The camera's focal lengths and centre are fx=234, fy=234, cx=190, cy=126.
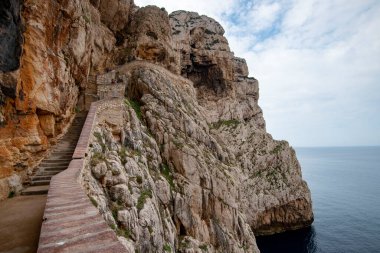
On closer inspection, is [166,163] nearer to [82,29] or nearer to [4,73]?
[82,29]

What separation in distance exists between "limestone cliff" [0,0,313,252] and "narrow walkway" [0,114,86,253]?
2.56 ft

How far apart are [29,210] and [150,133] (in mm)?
17749

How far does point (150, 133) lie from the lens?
83.0ft

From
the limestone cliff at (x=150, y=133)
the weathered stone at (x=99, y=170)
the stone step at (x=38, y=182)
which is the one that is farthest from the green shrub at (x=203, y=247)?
the stone step at (x=38, y=182)

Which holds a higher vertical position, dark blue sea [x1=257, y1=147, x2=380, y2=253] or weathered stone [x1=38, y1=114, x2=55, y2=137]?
weathered stone [x1=38, y1=114, x2=55, y2=137]

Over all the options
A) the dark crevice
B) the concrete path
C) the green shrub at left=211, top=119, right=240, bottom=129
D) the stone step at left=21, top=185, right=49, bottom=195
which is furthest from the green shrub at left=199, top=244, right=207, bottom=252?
the green shrub at left=211, top=119, right=240, bottom=129

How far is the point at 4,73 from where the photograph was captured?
9.12 metres

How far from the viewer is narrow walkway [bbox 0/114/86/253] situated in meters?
5.23

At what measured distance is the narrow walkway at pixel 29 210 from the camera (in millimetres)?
Result: 5234

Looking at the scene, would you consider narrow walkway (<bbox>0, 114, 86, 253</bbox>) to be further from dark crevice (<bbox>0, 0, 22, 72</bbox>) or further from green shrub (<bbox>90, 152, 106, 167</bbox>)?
dark crevice (<bbox>0, 0, 22, 72</bbox>)

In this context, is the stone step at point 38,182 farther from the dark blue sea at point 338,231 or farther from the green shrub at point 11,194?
the dark blue sea at point 338,231

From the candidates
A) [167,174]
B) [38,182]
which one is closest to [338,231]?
[167,174]

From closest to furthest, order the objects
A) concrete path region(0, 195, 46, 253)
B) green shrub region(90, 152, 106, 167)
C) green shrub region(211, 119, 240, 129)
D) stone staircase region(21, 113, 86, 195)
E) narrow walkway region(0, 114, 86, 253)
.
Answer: concrete path region(0, 195, 46, 253) < narrow walkway region(0, 114, 86, 253) < stone staircase region(21, 113, 86, 195) < green shrub region(90, 152, 106, 167) < green shrub region(211, 119, 240, 129)

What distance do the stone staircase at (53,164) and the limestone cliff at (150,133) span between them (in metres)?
0.65
